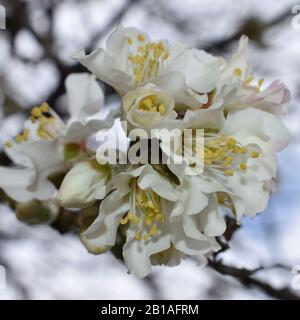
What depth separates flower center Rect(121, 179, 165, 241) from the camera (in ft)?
2.88

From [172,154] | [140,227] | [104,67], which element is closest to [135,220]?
[140,227]

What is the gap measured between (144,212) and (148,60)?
0.25m

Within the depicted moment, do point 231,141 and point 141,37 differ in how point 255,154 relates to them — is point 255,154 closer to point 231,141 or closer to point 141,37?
point 231,141

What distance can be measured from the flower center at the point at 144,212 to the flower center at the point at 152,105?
13cm

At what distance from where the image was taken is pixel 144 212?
2.94 feet

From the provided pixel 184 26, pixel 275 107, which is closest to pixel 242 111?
pixel 275 107

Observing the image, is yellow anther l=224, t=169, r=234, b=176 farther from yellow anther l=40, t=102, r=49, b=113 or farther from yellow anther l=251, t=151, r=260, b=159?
yellow anther l=40, t=102, r=49, b=113

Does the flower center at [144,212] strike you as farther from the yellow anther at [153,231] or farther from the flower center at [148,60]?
the flower center at [148,60]

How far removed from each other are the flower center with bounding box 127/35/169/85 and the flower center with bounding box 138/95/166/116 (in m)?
0.06

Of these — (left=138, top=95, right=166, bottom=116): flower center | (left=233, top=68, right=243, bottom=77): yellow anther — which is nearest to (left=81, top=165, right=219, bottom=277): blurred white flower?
(left=138, top=95, right=166, bottom=116): flower center

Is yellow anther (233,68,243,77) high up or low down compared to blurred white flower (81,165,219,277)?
up
